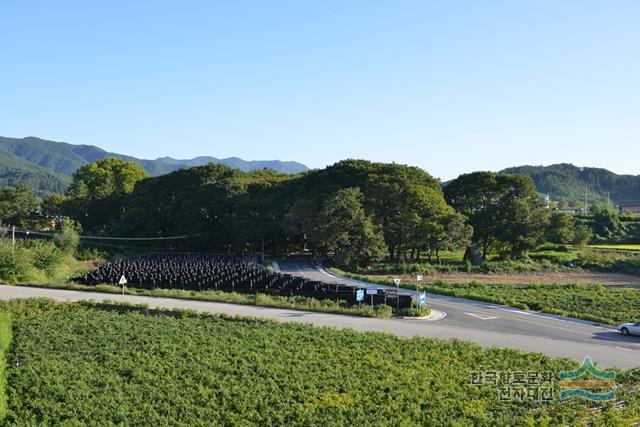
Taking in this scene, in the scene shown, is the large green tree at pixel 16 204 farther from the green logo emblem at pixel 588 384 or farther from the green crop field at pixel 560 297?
the green logo emblem at pixel 588 384

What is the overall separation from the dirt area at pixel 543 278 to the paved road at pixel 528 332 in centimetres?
1020

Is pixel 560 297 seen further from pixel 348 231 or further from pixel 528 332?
pixel 348 231

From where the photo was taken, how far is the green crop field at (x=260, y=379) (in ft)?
35.2

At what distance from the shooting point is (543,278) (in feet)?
120

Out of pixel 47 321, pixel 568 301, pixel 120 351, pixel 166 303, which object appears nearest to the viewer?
pixel 120 351

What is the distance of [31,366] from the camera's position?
45.4 feet

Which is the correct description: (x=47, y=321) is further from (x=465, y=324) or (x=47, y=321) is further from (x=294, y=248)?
(x=294, y=248)

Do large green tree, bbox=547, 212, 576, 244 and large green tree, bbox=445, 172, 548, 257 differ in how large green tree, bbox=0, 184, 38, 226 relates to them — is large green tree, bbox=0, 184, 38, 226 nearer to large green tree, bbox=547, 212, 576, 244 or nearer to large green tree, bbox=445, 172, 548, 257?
large green tree, bbox=445, 172, 548, 257

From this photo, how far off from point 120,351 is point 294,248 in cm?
3900

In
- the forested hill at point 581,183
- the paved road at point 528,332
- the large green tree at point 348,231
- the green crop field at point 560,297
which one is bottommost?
the paved road at point 528,332

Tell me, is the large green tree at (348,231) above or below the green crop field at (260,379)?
above

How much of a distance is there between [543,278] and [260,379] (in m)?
29.4

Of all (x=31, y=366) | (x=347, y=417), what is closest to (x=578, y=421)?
(x=347, y=417)

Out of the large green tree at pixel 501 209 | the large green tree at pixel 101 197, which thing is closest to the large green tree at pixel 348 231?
the large green tree at pixel 501 209
